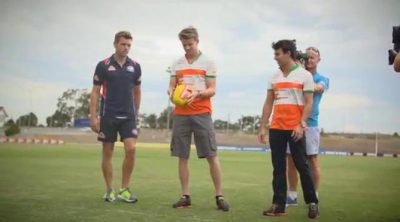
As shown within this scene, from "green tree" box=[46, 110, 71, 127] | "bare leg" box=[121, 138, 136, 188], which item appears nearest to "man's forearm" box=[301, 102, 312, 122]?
"bare leg" box=[121, 138, 136, 188]

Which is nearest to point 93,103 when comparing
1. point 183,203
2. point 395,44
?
point 183,203

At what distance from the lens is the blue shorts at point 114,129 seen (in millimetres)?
5801

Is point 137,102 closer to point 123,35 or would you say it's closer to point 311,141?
point 123,35

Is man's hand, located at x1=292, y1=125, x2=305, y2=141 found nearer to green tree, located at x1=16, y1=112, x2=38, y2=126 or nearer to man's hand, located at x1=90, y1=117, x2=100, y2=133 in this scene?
man's hand, located at x1=90, y1=117, x2=100, y2=133

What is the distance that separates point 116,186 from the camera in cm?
→ 736

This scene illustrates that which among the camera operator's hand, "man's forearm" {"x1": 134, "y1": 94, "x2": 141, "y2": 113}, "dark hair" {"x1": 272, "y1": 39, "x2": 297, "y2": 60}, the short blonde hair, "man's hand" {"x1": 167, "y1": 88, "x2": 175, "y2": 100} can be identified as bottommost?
"man's forearm" {"x1": 134, "y1": 94, "x2": 141, "y2": 113}

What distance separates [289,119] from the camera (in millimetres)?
5055

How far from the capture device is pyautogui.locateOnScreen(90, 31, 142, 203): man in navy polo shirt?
581 centimetres

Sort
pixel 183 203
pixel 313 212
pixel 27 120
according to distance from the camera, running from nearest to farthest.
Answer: pixel 313 212
pixel 183 203
pixel 27 120

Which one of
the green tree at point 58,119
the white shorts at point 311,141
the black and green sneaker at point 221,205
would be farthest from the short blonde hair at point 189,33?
the green tree at point 58,119

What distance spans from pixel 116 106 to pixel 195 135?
1.13 meters

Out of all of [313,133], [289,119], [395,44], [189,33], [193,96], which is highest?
[189,33]

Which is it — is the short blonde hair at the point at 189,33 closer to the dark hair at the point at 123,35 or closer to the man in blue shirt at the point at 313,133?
the dark hair at the point at 123,35

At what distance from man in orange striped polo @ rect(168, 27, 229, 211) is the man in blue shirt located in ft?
3.50
